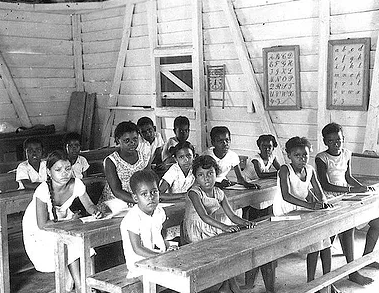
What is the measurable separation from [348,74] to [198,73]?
2.63m

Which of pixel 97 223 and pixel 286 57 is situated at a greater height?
pixel 286 57

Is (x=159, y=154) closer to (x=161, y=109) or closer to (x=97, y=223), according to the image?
(x=161, y=109)

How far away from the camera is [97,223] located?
4.09 meters

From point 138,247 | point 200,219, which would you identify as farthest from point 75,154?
point 138,247

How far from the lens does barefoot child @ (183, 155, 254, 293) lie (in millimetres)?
4168

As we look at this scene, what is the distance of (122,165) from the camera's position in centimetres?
515

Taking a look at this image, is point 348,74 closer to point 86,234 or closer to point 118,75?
point 86,234

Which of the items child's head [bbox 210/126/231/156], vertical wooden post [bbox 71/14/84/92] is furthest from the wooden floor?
vertical wooden post [bbox 71/14/84/92]

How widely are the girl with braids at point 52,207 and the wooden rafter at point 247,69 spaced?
389 centimetres

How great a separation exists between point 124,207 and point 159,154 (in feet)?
8.87

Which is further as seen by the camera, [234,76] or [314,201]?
[234,76]

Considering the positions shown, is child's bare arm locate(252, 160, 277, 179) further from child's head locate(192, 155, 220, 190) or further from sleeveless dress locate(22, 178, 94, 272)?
sleeveless dress locate(22, 178, 94, 272)

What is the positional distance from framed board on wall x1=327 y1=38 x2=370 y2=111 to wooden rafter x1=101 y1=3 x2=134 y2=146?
430 centimetres

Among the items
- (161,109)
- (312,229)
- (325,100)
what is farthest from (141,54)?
(312,229)
